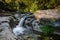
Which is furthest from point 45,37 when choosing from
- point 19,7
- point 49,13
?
point 19,7

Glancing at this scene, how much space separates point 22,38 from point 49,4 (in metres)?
3.34

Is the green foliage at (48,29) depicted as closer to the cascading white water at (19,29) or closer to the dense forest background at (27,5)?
the cascading white water at (19,29)

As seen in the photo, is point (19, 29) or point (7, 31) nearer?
point (7, 31)

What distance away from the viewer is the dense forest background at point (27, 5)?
808cm

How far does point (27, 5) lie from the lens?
28.2ft

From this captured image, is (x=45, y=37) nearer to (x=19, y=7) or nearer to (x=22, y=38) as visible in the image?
(x=22, y=38)

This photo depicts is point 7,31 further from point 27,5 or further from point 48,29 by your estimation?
point 27,5

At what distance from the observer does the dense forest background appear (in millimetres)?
8079

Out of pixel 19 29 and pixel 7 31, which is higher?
pixel 7 31

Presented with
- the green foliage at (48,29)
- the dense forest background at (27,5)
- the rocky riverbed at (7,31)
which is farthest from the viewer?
the dense forest background at (27,5)

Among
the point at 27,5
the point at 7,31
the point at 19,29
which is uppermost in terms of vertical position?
the point at 27,5

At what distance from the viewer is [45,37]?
5504 millimetres

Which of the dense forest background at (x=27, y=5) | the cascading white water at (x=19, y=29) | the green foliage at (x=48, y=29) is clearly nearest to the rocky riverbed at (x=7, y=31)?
the cascading white water at (x=19, y=29)

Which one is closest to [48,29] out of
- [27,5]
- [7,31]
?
[7,31]
